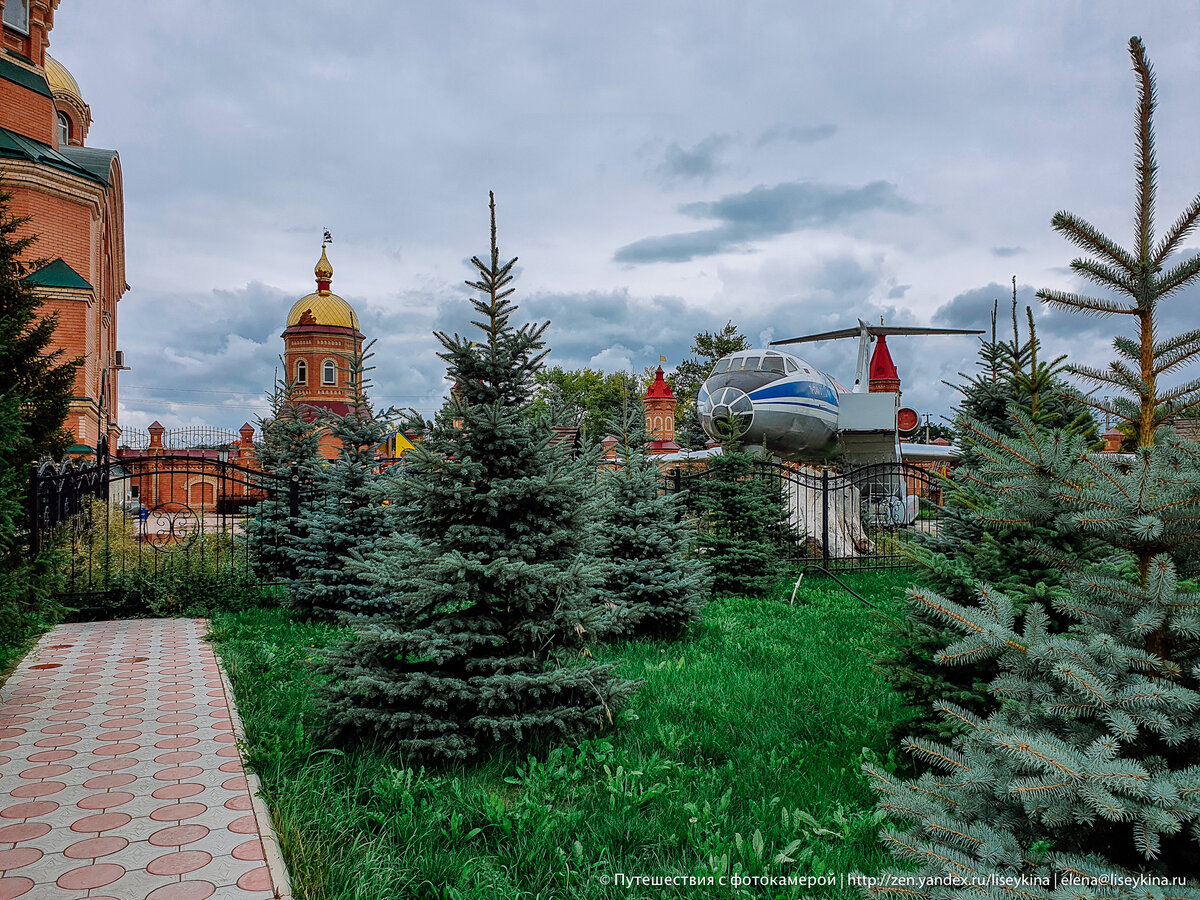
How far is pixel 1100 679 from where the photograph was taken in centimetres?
189

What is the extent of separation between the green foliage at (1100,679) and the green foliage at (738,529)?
23.2 ft

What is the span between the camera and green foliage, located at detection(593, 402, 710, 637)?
23.6 feet

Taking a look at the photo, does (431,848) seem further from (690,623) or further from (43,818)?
(690,623)

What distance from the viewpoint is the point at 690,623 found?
7.43m

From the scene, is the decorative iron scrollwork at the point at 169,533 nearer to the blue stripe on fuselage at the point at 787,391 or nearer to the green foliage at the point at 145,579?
the green foliage at the point at 145,579

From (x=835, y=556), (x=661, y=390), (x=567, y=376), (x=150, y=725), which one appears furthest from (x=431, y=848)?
(x=567, y=376)

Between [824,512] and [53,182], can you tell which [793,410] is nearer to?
[824,512]

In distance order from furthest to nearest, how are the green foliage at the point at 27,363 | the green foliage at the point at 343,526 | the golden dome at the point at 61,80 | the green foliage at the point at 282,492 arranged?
the golden dome at the point at 61,80
the green foliage at the point at 282,492
the green foliage at the point at 343,526
the green foliage at the point at 27,363

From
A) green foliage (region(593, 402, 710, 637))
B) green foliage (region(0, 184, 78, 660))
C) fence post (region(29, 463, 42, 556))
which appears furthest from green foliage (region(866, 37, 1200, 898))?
fence post (region(29, 463, 42, 556))

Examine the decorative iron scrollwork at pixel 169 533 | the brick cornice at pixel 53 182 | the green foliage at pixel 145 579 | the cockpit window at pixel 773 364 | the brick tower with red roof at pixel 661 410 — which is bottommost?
the green foliage at pixel 145 579

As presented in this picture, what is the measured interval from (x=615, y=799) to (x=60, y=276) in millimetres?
19180

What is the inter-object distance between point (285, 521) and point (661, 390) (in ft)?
107

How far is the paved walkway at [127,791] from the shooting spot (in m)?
2.78

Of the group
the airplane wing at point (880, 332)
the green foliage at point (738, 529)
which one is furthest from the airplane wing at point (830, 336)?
the green foliage at point (738, 529)
